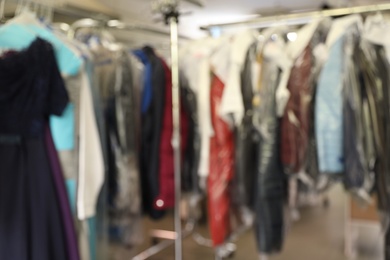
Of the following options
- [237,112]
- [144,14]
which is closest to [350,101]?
[237,112]

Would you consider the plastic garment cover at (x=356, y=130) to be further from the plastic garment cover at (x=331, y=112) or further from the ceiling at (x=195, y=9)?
the ceiling at (x=195, y=9)

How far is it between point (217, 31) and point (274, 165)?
44.9 inches

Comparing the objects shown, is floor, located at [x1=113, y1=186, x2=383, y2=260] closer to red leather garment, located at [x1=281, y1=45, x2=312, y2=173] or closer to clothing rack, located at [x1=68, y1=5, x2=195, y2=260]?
clothing rack, located at [x1=68, y1=5, x2=195, y2=260]

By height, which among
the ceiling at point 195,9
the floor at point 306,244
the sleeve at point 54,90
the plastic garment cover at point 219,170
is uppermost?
the ceiling at point 195,9

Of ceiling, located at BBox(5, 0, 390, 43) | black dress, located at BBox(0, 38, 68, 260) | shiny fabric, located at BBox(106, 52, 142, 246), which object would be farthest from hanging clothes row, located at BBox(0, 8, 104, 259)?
ceiling, located at BBox(5, 0, 390, 43)

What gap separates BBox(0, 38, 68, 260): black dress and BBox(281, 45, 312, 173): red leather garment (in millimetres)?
901

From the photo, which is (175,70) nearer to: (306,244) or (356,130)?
(356,130)

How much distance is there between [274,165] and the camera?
1.67 metres

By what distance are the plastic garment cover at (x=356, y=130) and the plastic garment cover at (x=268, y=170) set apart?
29 cm

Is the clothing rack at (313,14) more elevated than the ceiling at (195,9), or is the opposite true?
the ceiling at (195,9)

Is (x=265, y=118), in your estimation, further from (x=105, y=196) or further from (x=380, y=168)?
(x=105, y=196)

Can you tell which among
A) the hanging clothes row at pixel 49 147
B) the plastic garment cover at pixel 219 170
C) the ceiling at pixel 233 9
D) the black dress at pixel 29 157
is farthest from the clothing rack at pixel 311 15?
the ceiling at pixel 233 9

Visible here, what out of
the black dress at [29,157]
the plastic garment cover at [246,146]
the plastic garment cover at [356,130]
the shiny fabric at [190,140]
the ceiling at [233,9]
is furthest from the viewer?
the ceiling at [233,9]

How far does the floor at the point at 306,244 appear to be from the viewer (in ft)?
9.12
